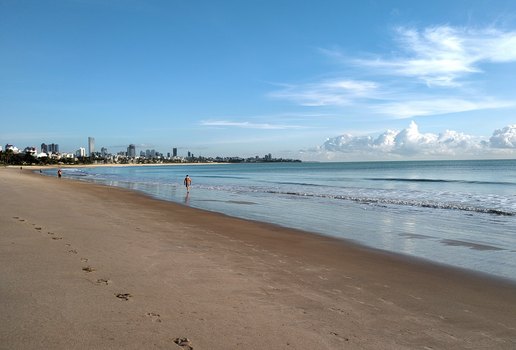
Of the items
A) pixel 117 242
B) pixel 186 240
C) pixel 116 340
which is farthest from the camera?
pixel 186 240

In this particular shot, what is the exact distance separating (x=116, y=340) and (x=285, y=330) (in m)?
2.00

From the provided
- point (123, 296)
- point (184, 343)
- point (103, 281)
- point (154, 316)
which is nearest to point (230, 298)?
point (154, 316)

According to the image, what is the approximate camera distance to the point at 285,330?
16.1ft

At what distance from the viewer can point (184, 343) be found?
170 inches

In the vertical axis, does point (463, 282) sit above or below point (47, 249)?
below

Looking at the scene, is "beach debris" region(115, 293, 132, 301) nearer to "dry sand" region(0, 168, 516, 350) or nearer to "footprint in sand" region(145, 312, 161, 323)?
"dry sand" region(0, 168, 516, 350)

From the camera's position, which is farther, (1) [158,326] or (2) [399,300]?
(2) [399,300]

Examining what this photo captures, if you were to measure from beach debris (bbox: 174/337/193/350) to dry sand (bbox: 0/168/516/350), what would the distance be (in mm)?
67

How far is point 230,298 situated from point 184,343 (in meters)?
1.76

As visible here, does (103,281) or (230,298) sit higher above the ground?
(103,281)

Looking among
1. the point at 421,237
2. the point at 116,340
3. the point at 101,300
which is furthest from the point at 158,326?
the point at 421,237

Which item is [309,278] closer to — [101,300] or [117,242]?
[101,300]

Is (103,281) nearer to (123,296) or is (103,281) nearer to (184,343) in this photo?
(123,296)

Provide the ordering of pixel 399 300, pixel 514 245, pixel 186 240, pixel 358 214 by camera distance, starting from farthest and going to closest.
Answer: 1. pixel 358 214
2. pixel 514 245
3. pixel 186 240
4. pixel 399 300
